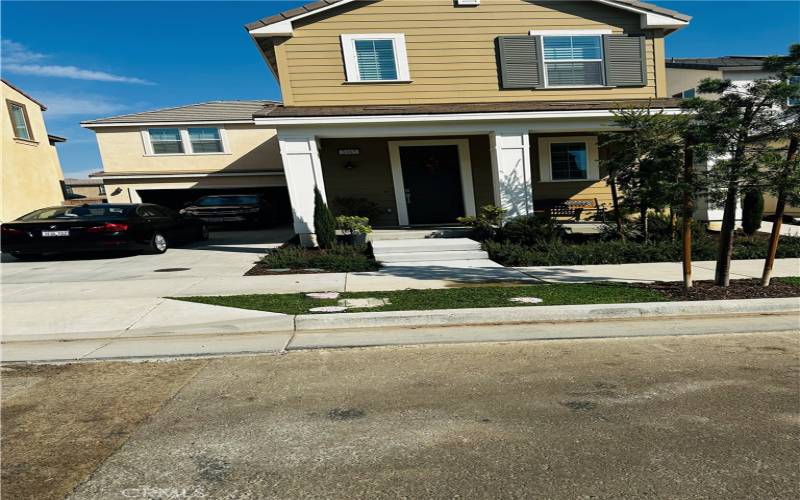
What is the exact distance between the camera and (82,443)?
7.80 feet

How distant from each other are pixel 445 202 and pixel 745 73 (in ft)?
50.9

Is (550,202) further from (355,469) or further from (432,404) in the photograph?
(355,469)

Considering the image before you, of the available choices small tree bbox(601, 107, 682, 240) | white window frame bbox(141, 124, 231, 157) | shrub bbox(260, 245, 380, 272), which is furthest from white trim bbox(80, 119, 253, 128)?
small tree bbox(601, 107, 682, 240)

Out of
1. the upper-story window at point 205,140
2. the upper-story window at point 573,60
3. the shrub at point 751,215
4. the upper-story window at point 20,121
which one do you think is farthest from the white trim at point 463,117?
the upper-story window at point 20,121

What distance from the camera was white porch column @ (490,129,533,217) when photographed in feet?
32.2

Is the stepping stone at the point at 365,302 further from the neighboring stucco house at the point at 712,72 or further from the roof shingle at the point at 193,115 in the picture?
the neighboring stucco house at the point at 712,72

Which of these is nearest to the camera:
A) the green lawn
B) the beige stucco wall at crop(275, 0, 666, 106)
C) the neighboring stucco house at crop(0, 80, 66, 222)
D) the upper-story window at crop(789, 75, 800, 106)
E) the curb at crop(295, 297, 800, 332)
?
the curb at crop(295, 297, 800, 332)

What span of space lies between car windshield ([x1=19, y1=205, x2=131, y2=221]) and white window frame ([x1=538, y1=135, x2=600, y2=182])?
11.5 m

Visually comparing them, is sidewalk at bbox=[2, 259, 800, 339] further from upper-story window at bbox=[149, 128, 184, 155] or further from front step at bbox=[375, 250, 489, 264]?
upper-story window at bbox=[149, 128, 184, 155]

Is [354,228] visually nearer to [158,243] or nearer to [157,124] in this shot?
[158,243]

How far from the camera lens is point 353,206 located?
11.7 meters

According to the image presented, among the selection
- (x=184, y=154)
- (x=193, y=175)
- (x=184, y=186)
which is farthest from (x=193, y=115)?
(x=184, y=186)

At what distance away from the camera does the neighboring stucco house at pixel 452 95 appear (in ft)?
31.3

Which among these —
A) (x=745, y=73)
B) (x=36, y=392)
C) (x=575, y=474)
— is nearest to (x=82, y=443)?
(x=36, y=392)
